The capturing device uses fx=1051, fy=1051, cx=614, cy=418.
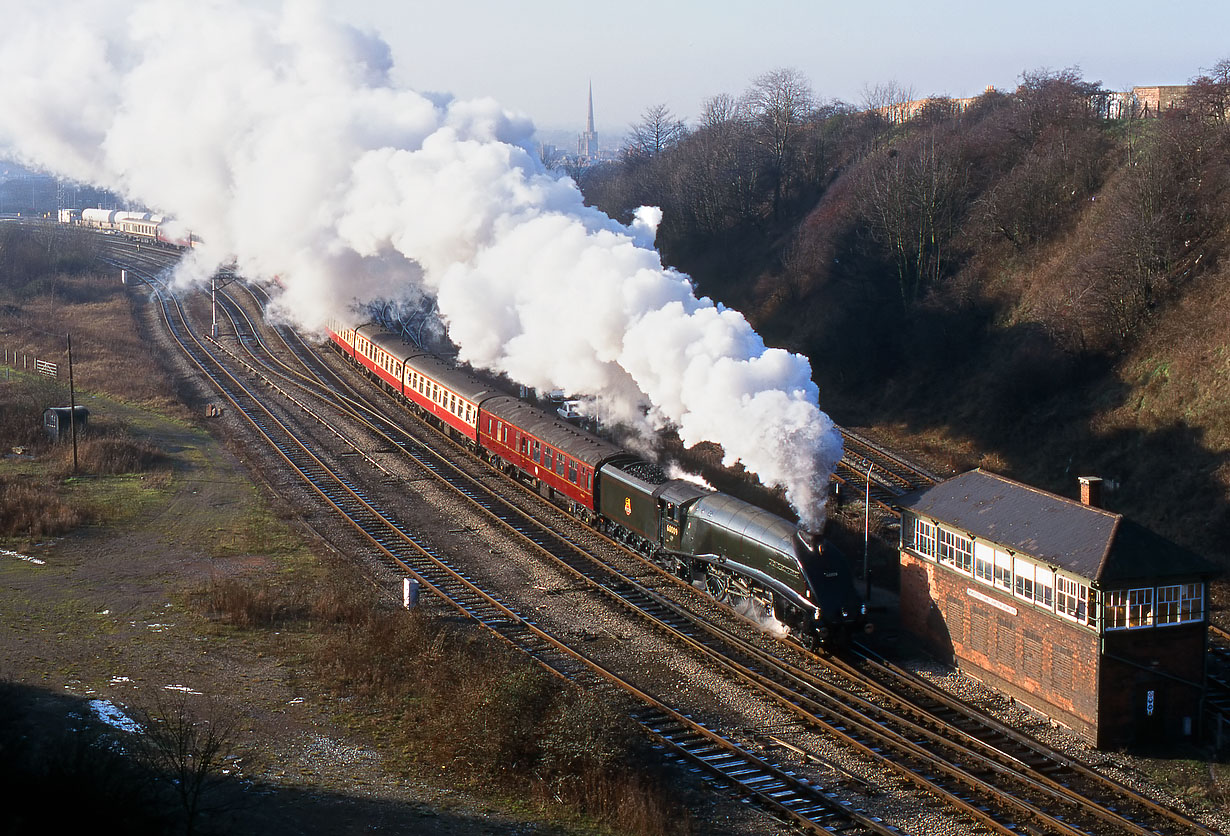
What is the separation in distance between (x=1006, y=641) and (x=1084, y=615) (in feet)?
7.13

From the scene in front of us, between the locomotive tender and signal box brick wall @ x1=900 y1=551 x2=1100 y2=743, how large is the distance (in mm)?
1877

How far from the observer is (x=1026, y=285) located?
145 ft

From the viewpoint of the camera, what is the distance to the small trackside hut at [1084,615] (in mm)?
18141

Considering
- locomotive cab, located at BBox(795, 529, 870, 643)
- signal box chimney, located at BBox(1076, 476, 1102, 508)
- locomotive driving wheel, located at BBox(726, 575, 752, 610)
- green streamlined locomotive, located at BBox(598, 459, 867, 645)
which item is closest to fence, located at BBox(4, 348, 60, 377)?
green streamlined locomotive, located at BBox(598, 459, 867, 645)

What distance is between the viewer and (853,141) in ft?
227

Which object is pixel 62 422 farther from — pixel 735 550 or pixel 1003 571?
pixel 1003 571

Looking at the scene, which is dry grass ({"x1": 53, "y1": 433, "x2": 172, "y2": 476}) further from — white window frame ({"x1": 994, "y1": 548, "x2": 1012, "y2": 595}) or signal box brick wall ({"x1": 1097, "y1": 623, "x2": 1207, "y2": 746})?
signal box brick wall ({"x1": 1097, "y1": 623, "x2": 1207, "y2": 746})

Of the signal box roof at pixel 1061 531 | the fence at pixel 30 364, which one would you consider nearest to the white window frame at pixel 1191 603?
the signal box roof at pixel 1061 531

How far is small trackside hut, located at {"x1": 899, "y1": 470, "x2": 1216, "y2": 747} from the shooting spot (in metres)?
18.1

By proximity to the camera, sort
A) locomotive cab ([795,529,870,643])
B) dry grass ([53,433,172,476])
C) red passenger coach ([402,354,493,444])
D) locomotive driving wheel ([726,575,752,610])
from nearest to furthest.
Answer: locomotive cab ([795,529,870,643]), locomotive driving wheel ([726,575,752,610]), dry grass ([53,433,172,476]), red passenger coach ([402,354,493,444])

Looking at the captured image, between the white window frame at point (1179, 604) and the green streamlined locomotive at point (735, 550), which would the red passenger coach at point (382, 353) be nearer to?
the green streamlined locomotive at point (735, 550)

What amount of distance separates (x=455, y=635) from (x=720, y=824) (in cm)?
863

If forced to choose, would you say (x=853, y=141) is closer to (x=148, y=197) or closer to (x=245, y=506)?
(x=148, y=197)

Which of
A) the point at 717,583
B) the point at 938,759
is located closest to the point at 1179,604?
the point at 938,759
